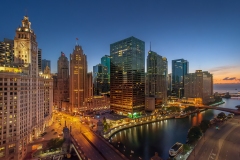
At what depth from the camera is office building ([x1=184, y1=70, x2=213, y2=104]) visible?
178500mm

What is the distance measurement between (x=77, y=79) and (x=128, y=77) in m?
41.1

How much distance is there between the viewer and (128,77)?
106375 mm

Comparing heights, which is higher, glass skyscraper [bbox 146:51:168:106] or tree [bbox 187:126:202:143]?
glass skyscraper [bbox 146:51:168:106]

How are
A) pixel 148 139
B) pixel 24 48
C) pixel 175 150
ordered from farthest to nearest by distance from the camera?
pixel 148 139 → pixel 24 48 → pixel 175 150

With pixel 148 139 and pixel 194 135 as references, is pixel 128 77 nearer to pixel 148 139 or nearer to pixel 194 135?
pixel 148 139

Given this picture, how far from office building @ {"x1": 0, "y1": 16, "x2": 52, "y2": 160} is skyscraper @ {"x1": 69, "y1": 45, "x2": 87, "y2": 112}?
38669mm

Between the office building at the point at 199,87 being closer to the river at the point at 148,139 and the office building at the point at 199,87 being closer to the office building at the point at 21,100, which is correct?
the river at the point at 148,139

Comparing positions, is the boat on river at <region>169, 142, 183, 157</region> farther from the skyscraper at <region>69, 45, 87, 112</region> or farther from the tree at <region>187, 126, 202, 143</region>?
the skyscraper at <region>69, 45, 87, 112</region>

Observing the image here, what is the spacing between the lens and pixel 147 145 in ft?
201

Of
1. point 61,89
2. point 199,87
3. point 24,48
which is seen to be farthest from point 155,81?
point 24,48

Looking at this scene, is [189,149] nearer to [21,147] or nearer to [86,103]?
[21,147]

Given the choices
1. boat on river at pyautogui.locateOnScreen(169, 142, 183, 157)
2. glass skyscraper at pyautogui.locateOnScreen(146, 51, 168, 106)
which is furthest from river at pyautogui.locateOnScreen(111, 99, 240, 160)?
glass skyscraper at pyautogui.locateOnScreen(146, 51, 168, 106)

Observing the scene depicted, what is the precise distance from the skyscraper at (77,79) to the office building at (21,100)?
38.7m

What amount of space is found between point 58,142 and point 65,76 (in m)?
95.4
